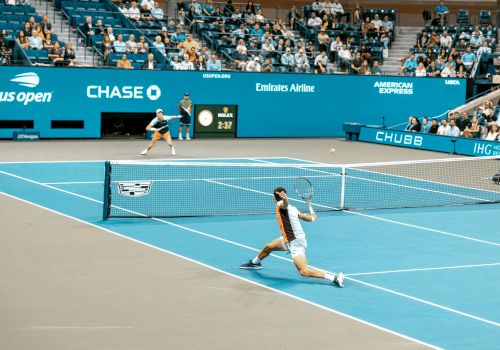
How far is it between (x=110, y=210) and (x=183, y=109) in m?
18.3

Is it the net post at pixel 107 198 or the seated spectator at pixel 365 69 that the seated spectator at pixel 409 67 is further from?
the net post at pixel 107 198

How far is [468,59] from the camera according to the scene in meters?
46.4

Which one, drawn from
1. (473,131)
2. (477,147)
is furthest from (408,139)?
(477,147)

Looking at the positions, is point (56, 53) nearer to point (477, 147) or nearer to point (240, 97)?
point (240, 97)

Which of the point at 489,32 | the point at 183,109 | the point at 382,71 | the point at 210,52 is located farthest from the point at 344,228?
the point at 489,32

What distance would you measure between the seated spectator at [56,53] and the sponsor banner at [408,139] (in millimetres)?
13571

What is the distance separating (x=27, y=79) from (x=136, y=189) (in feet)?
57.3

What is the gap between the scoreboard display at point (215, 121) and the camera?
41062 millimetres

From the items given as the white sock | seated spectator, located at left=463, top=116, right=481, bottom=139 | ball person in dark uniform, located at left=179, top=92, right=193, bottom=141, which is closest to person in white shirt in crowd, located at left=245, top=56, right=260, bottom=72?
ball person in dark uniform, located at left=179, top=92, right=193, bottom=141

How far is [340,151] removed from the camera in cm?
3712

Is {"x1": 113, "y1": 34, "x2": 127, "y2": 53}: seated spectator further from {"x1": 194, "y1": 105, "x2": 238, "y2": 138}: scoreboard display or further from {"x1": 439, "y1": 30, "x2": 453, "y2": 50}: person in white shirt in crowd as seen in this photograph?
{"x1": 439, "y1": 30, "x2": 453, "y2": 50}: person in white shirt in crowd

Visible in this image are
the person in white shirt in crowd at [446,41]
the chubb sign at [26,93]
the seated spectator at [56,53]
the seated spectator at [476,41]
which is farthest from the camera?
the person in white shirt in crowd at [446,41]

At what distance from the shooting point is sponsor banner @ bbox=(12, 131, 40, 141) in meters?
37.2

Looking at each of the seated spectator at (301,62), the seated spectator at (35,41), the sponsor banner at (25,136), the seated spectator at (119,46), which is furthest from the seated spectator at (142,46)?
the seated spectator at (301,62)
